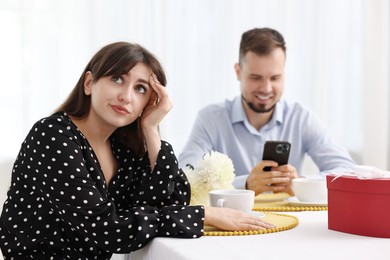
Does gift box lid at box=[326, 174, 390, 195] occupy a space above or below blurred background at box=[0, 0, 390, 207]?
below

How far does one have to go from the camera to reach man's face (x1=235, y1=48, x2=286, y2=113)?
259 cm

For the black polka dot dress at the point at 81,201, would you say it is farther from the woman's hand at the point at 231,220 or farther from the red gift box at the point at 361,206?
the red gift box at the point at 361,206

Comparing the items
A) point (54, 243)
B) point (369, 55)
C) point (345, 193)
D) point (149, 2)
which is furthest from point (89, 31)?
point (345, 193)

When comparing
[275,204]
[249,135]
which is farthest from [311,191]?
[249,135]

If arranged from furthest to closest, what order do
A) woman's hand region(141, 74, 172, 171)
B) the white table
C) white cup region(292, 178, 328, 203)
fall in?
white cup region(292, 178, 328, 203)
woman's hand region(141, 74, 172, 171)
the white table

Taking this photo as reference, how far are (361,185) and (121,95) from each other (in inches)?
23.9

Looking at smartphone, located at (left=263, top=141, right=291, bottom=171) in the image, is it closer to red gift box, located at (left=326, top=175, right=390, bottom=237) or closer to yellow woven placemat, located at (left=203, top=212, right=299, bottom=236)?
yellow woven placemat, located at (left=203, top=212, right=299, bottom=236)

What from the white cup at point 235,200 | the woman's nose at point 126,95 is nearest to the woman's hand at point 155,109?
the woman's nose at point 126,95

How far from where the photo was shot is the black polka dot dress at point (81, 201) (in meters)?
1.34

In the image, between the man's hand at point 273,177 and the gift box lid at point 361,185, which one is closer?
the gift box lid at point 361,185

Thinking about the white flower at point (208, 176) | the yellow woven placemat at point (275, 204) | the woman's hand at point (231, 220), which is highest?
the white flower at point (208, 176)

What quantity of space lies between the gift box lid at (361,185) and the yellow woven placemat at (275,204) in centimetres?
32

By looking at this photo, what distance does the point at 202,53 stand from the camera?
346cm

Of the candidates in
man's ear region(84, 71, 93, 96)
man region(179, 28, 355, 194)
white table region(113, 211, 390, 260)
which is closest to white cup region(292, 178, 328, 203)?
white table region(113, 211, 390, 260)
